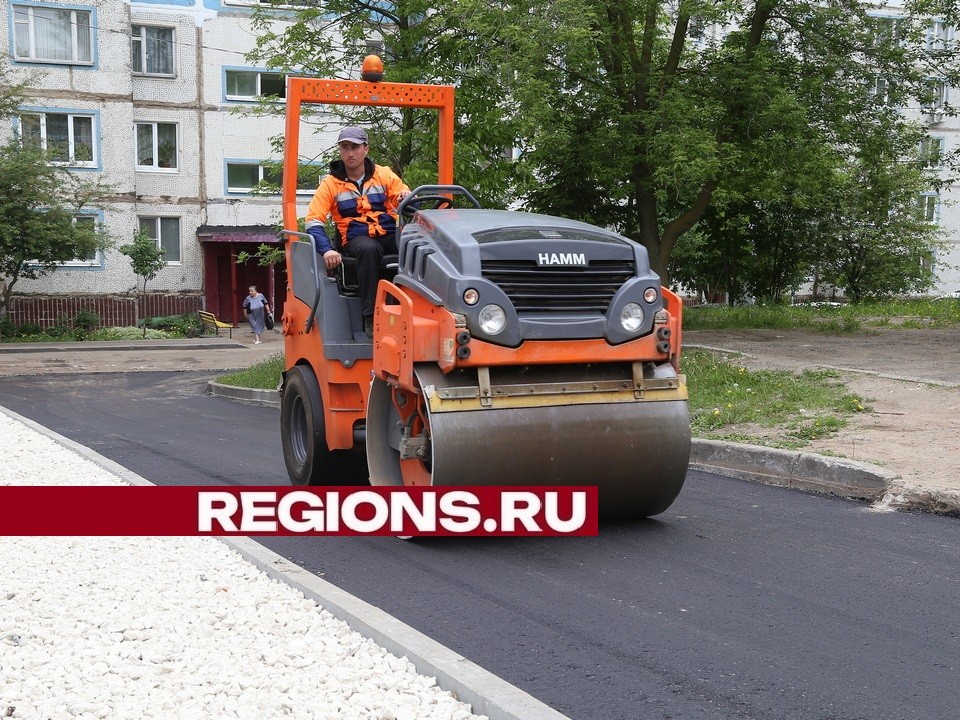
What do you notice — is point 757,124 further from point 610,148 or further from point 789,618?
point 789,618

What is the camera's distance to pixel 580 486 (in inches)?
264

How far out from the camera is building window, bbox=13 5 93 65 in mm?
36875

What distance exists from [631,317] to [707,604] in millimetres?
1888

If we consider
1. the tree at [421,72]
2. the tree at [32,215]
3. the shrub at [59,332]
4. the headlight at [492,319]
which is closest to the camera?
the headlight at [492,319]

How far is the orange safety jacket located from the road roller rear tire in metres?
0.98

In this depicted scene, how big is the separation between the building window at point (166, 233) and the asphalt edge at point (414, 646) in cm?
3446

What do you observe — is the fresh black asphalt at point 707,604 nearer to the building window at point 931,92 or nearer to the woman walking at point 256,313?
the building window at point 931,92

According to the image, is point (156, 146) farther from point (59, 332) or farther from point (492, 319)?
point (492, 319)

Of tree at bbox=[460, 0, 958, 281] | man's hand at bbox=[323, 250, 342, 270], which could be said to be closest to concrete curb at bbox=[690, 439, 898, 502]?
man's hand at bbox=[323, 250, 342, 270]

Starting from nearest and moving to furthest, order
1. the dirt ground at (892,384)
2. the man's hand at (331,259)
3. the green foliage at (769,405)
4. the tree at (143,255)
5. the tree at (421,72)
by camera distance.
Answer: the man's hand at (331,259) → the dirt ground at (892,384) → the green foliage at (769,405) → the tree at (421,72) → the tree at (143,255)

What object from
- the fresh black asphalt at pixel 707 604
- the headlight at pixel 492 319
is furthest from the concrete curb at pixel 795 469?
the headlight at pixel 492 319

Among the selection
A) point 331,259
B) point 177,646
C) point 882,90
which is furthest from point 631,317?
point 882,90

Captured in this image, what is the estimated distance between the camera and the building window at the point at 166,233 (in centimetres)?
3925

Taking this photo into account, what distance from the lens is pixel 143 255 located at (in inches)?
1407
